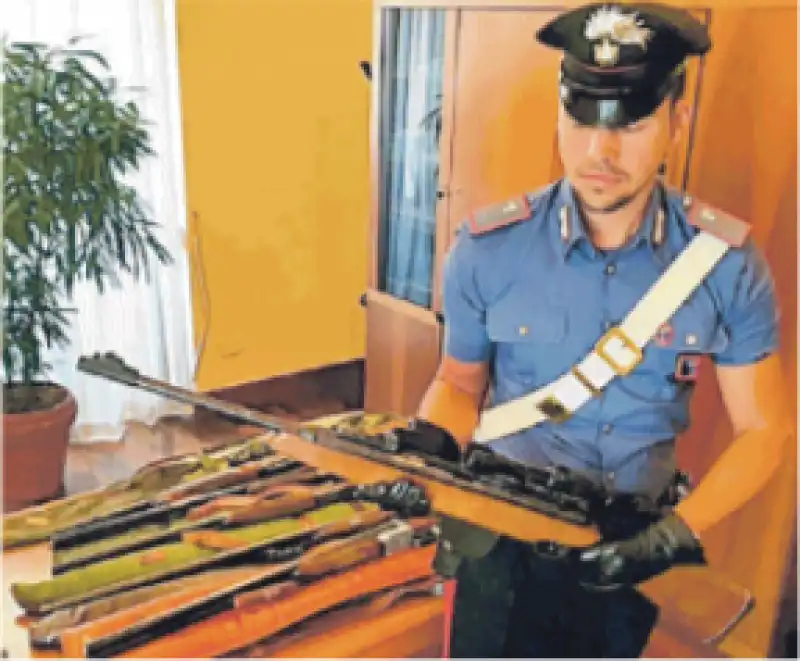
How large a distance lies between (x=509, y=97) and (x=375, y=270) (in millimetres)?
657

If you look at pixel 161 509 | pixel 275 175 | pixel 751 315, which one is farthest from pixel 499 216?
pixel 275 175

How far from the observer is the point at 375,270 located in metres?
2.26

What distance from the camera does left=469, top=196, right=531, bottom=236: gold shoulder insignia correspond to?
113 cm

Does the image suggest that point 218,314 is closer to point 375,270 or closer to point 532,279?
point 375,270

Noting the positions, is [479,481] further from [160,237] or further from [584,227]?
[160,237]

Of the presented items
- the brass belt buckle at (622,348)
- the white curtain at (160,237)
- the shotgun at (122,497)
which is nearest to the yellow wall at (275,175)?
the white curtain at (160,237)

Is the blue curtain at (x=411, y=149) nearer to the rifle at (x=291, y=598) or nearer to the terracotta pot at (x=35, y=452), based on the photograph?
the terracotta pot at (x=35, y=452)

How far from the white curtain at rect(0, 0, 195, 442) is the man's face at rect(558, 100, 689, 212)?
139cm

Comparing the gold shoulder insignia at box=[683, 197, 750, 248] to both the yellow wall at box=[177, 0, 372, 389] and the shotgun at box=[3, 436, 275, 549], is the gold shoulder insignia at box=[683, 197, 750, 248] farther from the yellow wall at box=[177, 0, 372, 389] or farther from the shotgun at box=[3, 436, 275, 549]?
the yellow wall at box=[177, 0, 372, 389]

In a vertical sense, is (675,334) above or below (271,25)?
below

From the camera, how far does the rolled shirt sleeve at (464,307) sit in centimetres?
114

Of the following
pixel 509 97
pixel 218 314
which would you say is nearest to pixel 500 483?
pixel 509 97

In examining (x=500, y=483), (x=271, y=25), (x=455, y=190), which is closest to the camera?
(x=500, y=483)

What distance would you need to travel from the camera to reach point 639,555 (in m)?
0.95
